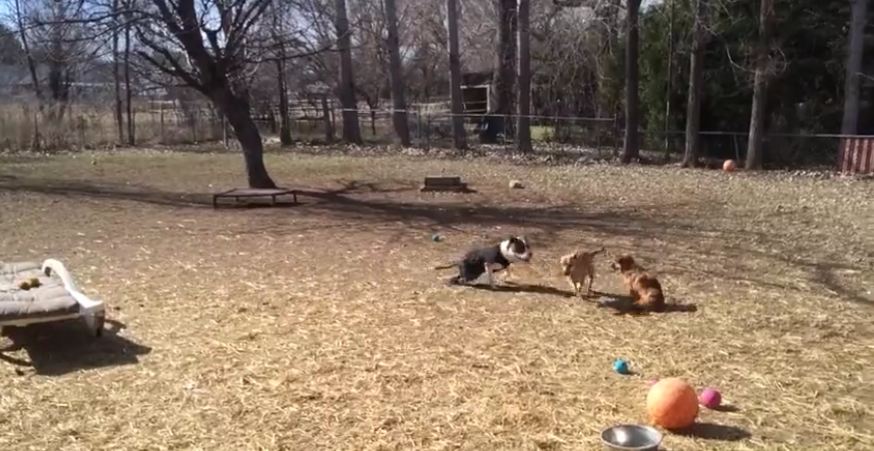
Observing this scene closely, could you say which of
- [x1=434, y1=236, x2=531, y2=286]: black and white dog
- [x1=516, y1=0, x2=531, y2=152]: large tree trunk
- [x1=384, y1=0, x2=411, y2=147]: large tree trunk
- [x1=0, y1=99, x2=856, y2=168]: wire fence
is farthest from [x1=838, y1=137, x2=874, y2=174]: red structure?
[x1=384, y1=0, x2=411, y2=147]: large tree trunk

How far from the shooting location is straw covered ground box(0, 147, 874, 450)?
431cm

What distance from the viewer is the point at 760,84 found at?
18.2 meters

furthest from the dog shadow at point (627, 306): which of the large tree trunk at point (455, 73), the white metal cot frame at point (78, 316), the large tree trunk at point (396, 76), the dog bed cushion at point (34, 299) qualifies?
the large tree trunk at point (396, 76)

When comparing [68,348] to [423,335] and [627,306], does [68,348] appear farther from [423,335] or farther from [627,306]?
[627,306]

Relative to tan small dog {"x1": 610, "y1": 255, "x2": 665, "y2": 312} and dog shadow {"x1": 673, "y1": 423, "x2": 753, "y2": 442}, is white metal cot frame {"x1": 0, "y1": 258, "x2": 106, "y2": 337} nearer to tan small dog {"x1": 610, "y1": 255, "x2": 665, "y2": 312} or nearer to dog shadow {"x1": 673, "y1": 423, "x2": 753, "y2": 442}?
dog shadow {"x1": 673, "y1": 423, "x2": 753, "y2": 442}

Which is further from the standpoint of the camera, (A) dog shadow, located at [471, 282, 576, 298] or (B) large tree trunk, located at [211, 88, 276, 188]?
(B) large tree trunk, located at [211, 88, 276, 188]

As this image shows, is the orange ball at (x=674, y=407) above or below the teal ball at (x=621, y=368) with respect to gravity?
above

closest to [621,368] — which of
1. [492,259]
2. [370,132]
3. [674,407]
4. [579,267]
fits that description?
[674,407]

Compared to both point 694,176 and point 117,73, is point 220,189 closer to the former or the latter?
point 694,176

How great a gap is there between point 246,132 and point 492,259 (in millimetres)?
9029

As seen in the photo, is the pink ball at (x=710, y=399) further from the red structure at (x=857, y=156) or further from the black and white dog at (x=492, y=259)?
the red structure at (x=857, y=156)

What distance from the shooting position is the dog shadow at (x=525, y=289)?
7.15 meters

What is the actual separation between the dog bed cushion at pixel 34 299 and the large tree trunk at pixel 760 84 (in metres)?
16.2

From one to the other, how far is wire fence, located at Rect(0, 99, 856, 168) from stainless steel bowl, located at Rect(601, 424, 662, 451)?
16.3 metres
